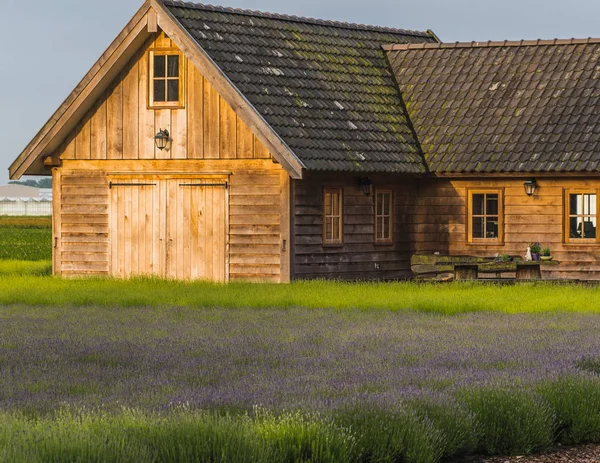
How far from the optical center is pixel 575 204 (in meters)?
29.5

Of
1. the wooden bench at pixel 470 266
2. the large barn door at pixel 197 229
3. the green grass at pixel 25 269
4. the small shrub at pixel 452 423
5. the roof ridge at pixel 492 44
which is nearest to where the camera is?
the small shrub at pixel 452 423

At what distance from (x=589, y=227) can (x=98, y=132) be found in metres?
11.1

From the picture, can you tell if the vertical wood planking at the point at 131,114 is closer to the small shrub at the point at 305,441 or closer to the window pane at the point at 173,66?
the window pane at the point at 173,66

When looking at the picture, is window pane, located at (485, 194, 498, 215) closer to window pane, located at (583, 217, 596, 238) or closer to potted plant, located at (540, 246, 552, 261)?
window pane, located at (583, 217, 596, 238)

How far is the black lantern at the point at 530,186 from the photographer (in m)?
29.5

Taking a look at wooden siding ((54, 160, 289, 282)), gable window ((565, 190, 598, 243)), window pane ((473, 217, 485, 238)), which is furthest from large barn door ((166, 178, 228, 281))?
gable window ((565, 190, 598, 243))

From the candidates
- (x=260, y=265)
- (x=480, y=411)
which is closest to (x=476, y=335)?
(x=480, y=411)

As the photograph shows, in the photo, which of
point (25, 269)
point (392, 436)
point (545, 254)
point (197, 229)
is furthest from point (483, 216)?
point (392, 436)

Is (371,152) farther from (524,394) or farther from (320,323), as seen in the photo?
(524,394)

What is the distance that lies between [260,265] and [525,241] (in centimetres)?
628

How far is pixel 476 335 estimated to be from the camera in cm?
1756

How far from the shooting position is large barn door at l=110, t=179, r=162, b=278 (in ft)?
94.1

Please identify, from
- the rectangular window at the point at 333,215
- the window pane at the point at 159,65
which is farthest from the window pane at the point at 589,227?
the window pane at the point at 159,65

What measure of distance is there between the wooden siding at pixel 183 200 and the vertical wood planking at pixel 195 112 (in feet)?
1.02
